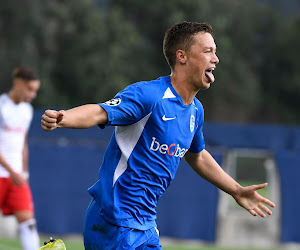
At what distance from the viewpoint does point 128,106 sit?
4551 millimetres

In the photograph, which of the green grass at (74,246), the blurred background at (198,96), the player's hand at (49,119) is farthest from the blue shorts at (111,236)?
the blurred background at (198,96)

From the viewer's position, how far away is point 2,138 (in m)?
9.05

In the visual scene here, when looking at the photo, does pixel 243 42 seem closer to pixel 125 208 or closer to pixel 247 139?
pixel 247 139

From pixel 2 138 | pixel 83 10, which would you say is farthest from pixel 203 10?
pixel 2 138

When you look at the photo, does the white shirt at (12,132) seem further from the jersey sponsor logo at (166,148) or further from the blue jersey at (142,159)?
the jersey sponsor logo at (166,148)

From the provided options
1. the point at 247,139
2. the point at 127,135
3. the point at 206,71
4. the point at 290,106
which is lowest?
the point at 127,135

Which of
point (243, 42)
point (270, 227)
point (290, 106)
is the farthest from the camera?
point (243, 42)

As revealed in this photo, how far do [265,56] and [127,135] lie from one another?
48030 millimetres

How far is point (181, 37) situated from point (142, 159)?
88 cm

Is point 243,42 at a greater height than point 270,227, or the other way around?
point 243,42

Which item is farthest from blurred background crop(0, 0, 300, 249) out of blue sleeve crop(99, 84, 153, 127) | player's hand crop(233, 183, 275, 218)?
blue sleeve crop(99, 84, 153, 127)

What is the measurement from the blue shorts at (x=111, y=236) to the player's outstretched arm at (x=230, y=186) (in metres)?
0.80

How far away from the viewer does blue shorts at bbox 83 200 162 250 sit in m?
4.71

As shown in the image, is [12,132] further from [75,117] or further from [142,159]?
[75,117]
